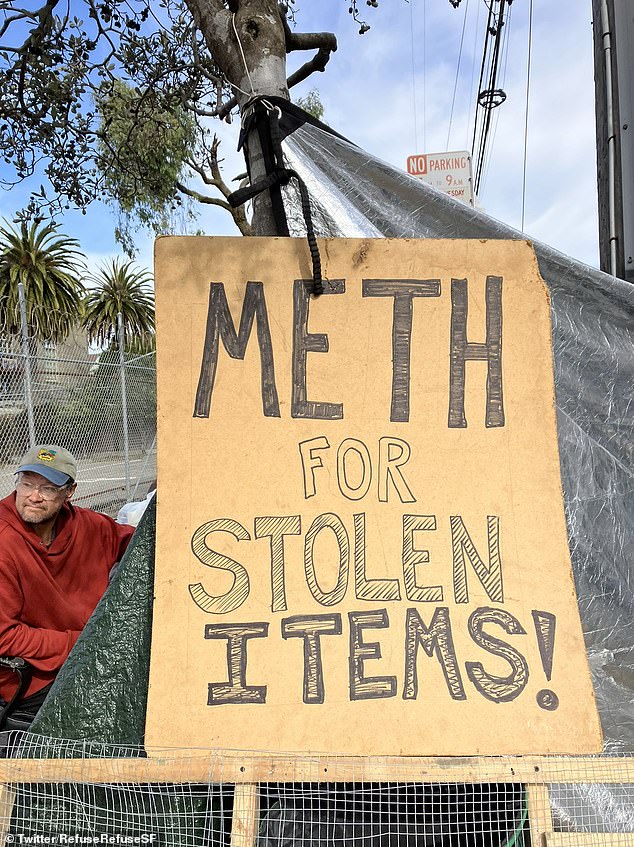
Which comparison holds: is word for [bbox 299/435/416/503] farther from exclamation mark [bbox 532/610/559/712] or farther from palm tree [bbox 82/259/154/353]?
palm tree [bbox 82/259/154/353]

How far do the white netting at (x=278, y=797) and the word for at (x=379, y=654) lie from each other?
4.8 inches

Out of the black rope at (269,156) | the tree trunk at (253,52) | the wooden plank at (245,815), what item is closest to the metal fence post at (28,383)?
the tree trunk at (253,52)

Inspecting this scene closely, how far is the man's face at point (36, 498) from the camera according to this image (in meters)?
2.30

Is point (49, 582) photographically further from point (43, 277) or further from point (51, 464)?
point (43, 277)

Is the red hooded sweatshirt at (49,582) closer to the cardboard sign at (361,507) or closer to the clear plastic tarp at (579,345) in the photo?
the cardboard sign at (361,507)

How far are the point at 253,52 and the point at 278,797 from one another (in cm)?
208

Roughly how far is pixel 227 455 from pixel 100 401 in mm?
8345

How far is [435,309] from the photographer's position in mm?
1656

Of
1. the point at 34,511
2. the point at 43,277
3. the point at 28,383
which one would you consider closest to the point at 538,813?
the point at 34,511

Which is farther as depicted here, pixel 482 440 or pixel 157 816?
pixel 482 440

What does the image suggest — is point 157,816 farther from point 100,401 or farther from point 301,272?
point 100,401

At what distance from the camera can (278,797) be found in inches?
55.8

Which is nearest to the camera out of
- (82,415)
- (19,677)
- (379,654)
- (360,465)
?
(379,654)

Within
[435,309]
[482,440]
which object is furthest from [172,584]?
[435,309]
